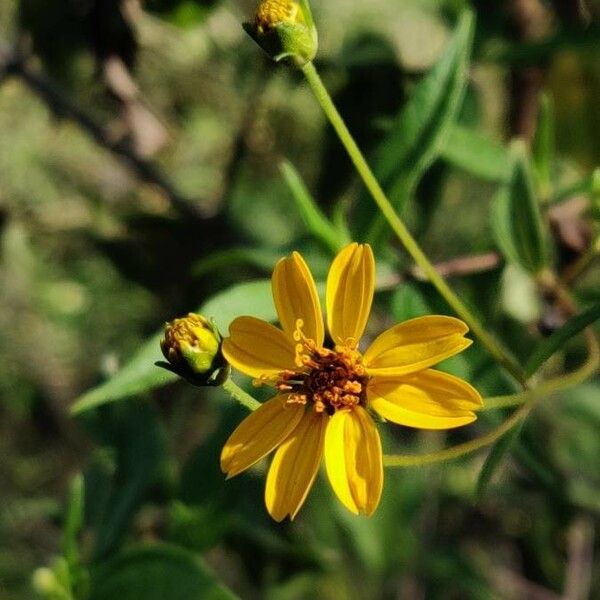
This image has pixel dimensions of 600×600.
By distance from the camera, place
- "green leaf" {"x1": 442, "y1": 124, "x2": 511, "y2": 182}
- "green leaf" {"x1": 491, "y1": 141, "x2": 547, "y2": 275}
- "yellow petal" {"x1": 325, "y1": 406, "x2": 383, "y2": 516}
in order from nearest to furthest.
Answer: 1. "yellow petal" {"x1": 325, "y1": 406, "x2": 383, "y2": 516}
2. "green leaf" {"x1": 491, "y1": 141, "x2": 547, "y2": 275}
3. "green leaf" {"x1": 442, "y1": 124, "x2": 511, "y2": 182}

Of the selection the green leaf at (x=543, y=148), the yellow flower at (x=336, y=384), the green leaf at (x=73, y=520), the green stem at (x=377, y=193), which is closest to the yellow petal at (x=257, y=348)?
the yellow flower at (x=336, y=384)

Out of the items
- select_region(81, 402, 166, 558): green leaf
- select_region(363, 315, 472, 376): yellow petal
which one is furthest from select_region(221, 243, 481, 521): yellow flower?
select_region(81, 402, 166, 558): green leaf

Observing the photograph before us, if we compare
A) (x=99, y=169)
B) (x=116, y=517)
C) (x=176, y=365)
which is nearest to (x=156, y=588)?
(x=116, y=517)

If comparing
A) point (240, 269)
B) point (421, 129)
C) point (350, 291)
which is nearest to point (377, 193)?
point (350, 291)

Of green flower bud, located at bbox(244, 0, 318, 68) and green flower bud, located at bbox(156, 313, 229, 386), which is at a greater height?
green flower bud, located at bbox(244, 0, 318, 68)

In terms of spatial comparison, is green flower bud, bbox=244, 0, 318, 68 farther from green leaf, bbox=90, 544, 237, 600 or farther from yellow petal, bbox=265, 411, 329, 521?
green leaf, bbox=90, 544, 237, 600

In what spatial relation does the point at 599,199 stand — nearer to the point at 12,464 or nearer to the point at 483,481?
the point at 483,481

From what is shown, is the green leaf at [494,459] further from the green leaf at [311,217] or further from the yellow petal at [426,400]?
the green leaf at [311,217]
